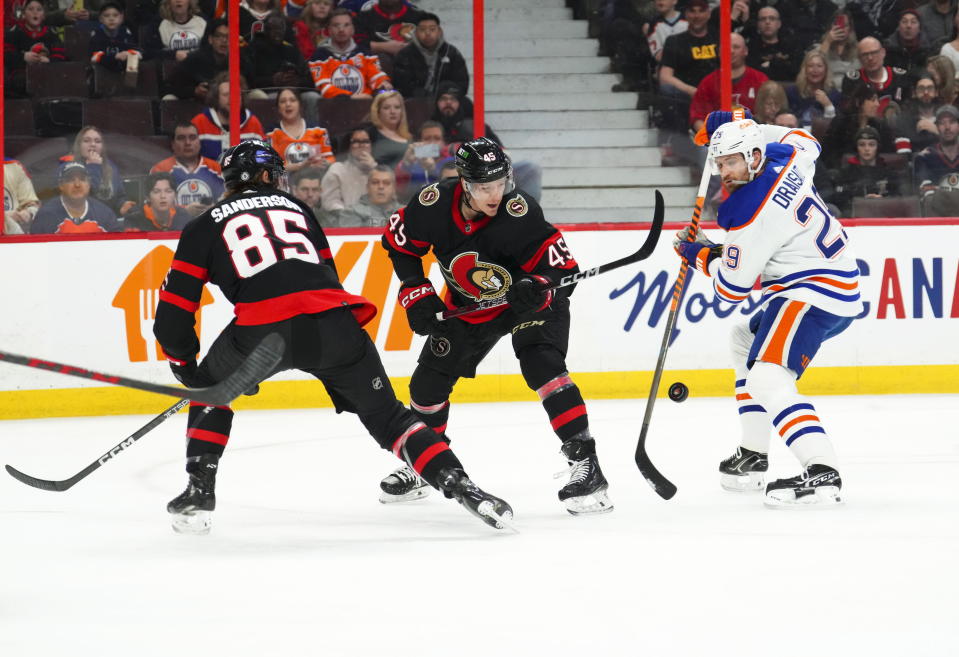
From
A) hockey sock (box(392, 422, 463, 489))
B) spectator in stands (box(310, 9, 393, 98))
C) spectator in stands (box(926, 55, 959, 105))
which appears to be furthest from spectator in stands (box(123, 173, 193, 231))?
spectator in stands (box(926, 55, 959, 105))

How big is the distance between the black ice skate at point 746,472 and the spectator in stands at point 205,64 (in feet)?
11.7

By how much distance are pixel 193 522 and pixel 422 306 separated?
3.05ft

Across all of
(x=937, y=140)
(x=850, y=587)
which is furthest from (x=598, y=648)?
(x=937, y=140)

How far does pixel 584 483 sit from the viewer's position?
3.54 m

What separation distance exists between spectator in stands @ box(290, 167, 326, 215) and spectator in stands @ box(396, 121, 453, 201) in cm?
40

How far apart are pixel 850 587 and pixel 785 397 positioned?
0.97m

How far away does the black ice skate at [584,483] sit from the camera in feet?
11.6

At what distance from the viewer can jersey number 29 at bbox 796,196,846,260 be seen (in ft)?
11.9

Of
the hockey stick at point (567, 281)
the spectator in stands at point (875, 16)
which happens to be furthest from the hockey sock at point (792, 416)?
the spectator in stands at point (875, 16)

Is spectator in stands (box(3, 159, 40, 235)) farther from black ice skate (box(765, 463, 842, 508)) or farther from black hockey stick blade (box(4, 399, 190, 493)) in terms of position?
black ice skate (box(765, 463, 842, 508))

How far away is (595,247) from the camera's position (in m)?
6.02

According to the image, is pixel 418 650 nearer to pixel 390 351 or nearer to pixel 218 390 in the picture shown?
pixel 218 390

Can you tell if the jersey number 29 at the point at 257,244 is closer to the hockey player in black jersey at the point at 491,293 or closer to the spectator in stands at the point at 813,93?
the hockey player in black jersey at the point at 491,293

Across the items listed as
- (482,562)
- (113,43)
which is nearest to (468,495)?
(482,562)
